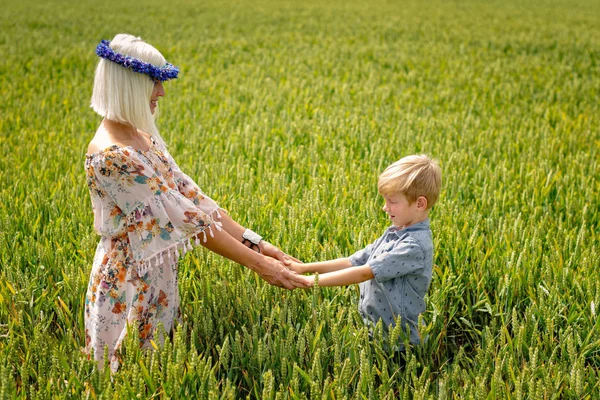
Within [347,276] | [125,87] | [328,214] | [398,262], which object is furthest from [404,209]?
[328,214]

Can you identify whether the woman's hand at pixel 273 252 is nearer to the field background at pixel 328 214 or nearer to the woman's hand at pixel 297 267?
the woman's hand at pixel 297 267

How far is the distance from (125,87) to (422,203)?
115cm

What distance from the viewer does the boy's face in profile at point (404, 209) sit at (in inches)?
89.0

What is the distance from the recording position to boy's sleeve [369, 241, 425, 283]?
223 centimetres

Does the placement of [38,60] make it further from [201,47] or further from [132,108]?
[132,108]

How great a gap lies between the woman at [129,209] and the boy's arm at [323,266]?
0.49m

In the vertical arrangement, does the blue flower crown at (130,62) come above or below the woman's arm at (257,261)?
above

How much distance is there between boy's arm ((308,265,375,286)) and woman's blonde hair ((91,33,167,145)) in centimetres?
90

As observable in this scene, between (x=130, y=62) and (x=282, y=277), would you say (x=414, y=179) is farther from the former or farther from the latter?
(x=130, y=62)

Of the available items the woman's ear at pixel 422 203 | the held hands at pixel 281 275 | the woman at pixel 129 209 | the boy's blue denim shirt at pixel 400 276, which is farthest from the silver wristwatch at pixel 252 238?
the woman's ear at pixel 422 203

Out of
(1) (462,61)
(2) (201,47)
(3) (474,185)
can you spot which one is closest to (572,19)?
(1) (462,61)

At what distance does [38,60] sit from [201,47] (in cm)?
296

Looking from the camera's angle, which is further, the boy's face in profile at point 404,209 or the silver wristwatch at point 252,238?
the silver wristwatch at point 252,238

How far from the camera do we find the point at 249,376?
227 cm
